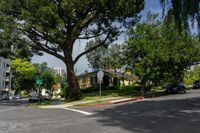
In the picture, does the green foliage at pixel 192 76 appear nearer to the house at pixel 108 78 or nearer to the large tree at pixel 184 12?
the house at pixel 108 78

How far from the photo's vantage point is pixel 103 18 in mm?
45094

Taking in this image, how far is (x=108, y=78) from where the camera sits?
8456cm

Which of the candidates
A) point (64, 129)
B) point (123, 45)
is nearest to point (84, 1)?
point (123, 45)

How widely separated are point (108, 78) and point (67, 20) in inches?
1688

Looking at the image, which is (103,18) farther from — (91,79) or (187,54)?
(91,79)

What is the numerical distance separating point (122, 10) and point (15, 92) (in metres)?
98.9

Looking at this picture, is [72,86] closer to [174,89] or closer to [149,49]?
[149,49]

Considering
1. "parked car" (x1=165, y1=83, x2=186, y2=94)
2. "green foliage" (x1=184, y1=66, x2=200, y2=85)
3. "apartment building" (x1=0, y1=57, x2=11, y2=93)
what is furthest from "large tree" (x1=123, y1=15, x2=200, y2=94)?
"apartment building" (x1=0, y1=57, x2=11, y2=93)

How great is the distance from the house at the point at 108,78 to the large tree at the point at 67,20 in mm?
35839

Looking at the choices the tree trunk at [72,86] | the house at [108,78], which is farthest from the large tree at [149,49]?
the house at [108,78]

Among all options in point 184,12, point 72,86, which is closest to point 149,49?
point 72,86

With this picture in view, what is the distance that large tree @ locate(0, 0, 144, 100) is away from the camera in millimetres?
39500

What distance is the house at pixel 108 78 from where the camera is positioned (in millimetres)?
84875

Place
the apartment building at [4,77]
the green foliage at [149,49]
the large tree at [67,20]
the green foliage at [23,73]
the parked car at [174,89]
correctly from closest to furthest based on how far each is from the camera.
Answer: the large tree at [67,20], the green foliage at [149,49], the parked car at [174,89], the green foliage at [23,73], the apartment building at [4,77]
